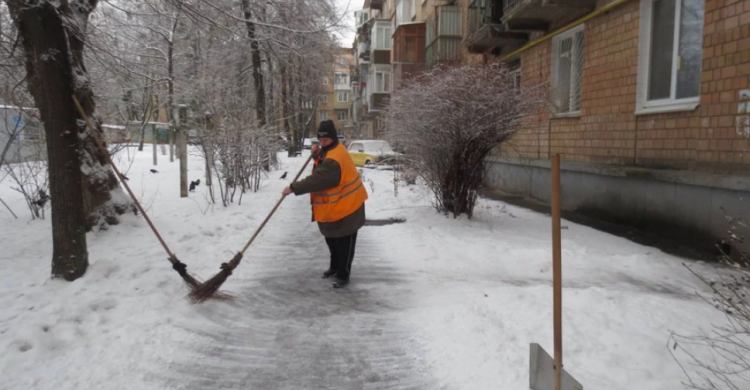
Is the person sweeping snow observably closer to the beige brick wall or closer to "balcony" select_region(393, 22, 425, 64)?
the beige brick wall

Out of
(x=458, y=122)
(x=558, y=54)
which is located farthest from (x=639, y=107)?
(x=558, y=54)

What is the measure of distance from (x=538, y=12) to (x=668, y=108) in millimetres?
4419

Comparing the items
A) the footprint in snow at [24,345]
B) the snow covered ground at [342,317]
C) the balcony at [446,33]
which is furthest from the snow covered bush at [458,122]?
the balcony at [446,33]

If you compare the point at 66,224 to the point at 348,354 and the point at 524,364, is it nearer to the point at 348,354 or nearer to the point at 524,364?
the point at 348,354

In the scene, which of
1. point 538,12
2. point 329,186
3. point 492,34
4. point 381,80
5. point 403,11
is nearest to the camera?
point 329,186

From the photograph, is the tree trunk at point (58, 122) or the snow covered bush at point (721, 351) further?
the tree trunk at point (58, 122)

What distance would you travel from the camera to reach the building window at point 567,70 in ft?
34.8

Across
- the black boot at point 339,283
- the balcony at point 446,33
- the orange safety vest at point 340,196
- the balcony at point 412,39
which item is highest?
the balcony at point 412,39

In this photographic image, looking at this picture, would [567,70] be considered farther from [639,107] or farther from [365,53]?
[365,53]

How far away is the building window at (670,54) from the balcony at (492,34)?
426 cm

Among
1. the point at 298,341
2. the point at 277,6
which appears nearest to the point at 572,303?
the point at 298,341

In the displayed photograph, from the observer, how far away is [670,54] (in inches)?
308

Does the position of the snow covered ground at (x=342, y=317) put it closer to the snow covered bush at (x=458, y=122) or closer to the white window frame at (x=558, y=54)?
the snow covered bush at (x=458, y=122)

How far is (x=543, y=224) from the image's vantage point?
837cm
